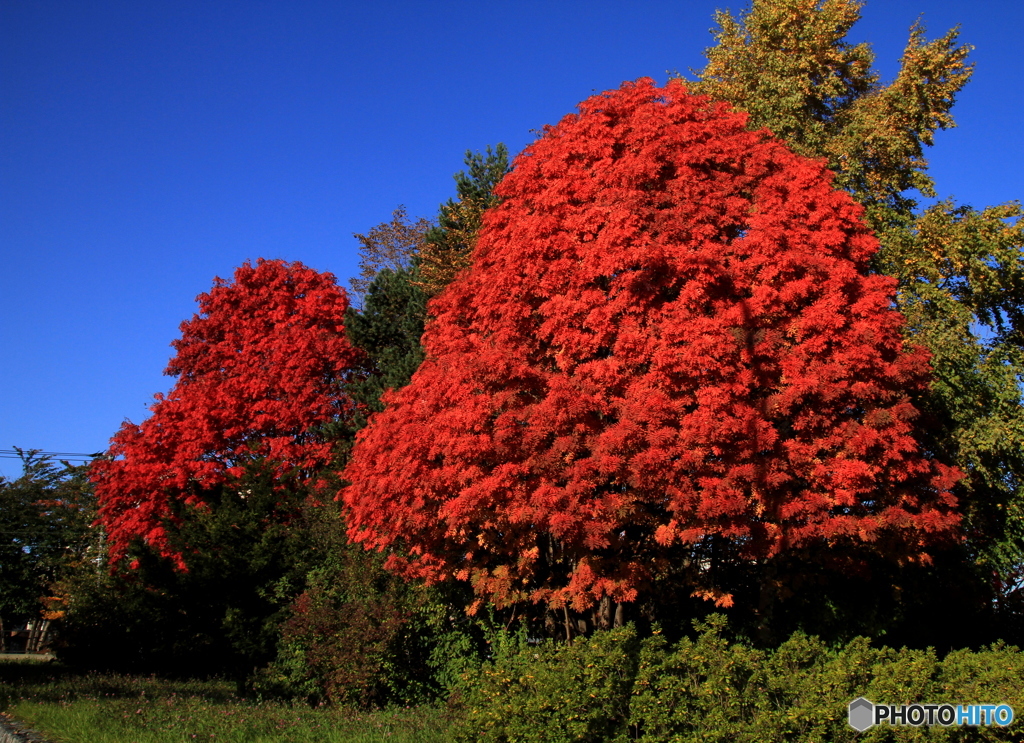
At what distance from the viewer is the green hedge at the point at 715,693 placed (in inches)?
277

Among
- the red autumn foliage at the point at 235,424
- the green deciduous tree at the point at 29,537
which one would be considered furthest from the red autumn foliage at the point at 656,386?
the green deciduous tree at the point at 29,537

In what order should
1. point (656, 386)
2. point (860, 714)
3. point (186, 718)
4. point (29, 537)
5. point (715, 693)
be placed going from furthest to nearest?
1. point (29, 537)
2. point (186, 718)
3. point (656, 386)
4. point (715, 693)
5. point (860, 714)

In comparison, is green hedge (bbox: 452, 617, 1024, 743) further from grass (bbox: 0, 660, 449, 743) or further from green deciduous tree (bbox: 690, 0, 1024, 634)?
green deciduous tree (bbox: 690, 0, 1024, 634)

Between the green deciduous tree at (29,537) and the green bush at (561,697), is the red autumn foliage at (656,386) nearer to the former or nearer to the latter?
the green bush at (561,697)

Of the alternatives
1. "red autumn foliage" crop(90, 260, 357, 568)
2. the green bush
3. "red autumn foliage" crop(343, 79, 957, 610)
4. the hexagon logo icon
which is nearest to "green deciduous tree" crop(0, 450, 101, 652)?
"red autumn foliage" crop(90, 260, 357, 568)

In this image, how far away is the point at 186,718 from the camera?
10867 mm

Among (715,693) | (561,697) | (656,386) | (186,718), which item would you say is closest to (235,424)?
(186,718)

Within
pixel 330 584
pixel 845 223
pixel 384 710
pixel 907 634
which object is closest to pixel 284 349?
pixel 330 584

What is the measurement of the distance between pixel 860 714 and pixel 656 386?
463 cm

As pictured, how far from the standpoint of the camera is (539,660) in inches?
340

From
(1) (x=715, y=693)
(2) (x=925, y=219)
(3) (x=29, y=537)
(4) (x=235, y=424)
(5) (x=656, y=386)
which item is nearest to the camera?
(1) (x=715, y=693)

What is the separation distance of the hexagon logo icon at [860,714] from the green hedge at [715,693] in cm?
6

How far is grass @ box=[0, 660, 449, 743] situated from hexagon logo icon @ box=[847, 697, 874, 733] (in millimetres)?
4619

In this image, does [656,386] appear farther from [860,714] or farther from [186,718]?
[186,718]
